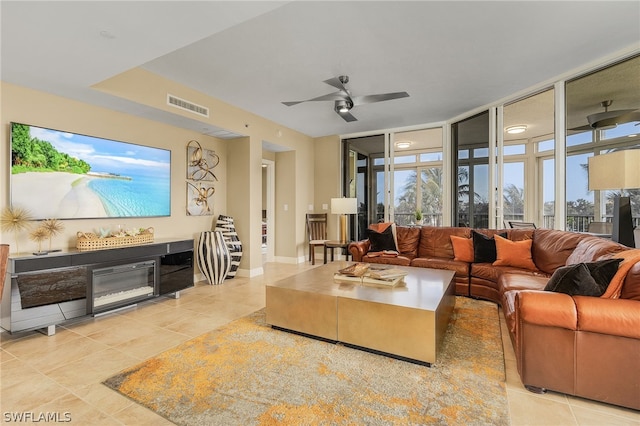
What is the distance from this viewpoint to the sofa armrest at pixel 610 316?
163cm

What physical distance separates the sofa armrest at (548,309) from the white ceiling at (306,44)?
2.31m

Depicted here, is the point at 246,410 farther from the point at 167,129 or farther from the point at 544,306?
the point at 167,129

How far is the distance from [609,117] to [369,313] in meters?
3.75

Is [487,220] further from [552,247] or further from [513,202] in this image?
[552,247]

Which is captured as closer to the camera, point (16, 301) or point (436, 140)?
point (16, 301)

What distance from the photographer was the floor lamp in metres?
2.62

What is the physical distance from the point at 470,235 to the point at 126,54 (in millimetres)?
4531

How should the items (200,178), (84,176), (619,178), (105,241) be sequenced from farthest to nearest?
(200,178), (84,176), (105,241), (619,178)

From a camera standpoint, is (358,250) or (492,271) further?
(358,250)

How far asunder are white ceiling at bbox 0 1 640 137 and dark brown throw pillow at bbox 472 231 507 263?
2.11 meters

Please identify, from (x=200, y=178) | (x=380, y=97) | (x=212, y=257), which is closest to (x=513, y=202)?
(x=380, y=97)

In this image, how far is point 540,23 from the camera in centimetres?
269

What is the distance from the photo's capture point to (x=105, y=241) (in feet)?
10.7

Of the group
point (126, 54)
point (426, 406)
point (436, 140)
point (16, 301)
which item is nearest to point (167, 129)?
point (126, 54)
